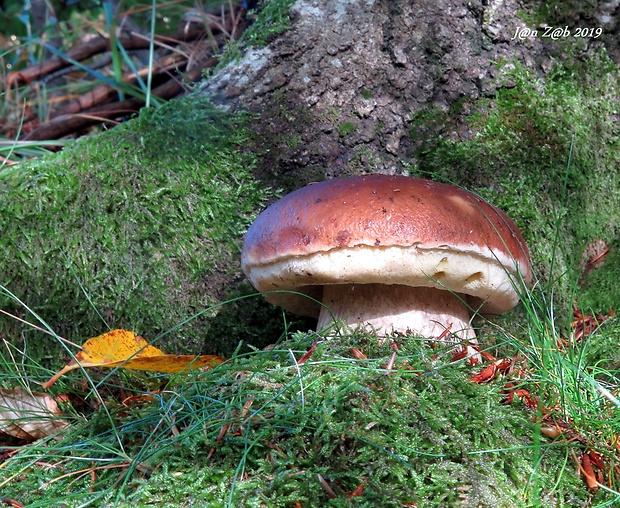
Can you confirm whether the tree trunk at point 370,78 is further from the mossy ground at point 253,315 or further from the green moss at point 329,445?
the green moss at point 329,445

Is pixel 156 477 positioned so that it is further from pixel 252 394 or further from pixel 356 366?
pixel 356 366

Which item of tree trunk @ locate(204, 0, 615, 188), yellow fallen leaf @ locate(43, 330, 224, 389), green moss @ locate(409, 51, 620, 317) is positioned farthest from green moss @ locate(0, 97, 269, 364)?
green moss @ locate(409, 51, 620, 317)

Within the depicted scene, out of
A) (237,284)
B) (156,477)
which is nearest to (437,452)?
(156,477)

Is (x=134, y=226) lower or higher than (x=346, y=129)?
lower

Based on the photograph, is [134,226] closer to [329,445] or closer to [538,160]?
[329,445]

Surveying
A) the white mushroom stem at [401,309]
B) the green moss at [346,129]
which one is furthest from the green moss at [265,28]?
the white mushroom stem at [401,309]

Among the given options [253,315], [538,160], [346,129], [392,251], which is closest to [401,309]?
[392,251]
